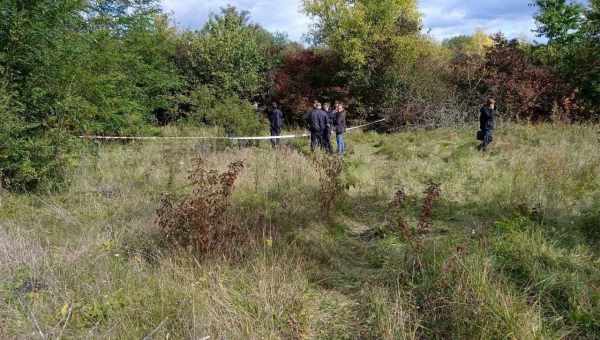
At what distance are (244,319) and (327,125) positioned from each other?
380 inches

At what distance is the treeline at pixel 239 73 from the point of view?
7277 millimetres

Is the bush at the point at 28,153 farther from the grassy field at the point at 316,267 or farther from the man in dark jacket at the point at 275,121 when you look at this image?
the man in dark jacket at the point at 275,121

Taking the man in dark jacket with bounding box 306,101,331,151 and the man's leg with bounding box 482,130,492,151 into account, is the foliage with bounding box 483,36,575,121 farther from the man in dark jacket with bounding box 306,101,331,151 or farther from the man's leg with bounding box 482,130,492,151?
the man in dark jacket with bounding box 306,101,331,151

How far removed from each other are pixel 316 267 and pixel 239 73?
59.5ft

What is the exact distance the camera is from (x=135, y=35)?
16891 mm

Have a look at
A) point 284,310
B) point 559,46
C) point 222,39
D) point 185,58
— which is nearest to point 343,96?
point 222,39

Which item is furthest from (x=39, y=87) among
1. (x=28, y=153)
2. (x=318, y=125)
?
(x=318, y=125)

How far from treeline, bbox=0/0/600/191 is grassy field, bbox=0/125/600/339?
1614 mm

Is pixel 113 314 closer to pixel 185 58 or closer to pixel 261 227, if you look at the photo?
pixel 261 227

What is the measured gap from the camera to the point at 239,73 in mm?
21281

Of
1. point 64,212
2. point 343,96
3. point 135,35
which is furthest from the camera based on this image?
point 343,96

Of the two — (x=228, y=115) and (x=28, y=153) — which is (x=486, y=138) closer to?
(x=228, y=115)

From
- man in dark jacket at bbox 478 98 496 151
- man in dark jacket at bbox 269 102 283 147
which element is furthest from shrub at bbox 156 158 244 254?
man in dark jacket at bbox 269 102 283 147

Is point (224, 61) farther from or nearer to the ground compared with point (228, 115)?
farther from the ground
